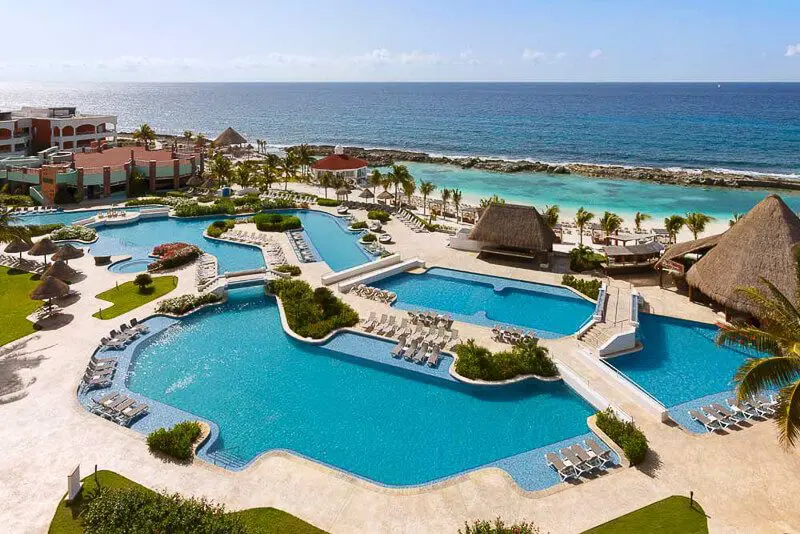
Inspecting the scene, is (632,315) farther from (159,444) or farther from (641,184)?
(641,184)

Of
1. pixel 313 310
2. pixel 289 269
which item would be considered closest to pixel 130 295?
pixel 289 269

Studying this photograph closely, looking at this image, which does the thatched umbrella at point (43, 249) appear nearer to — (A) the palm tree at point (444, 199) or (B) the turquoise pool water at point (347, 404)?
(B) the turquoise pool water at point (347, 404)

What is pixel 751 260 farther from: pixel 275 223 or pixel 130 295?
pixel 275 223

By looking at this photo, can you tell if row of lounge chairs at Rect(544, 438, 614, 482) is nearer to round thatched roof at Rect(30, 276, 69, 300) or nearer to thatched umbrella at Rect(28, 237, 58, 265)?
round thatched roof at Rect(30, 276, 69, 300)

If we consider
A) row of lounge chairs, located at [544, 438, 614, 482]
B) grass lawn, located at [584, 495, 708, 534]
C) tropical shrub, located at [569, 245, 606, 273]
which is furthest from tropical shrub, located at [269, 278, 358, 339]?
tropical shrub, located at [569, 245, 606, 273]

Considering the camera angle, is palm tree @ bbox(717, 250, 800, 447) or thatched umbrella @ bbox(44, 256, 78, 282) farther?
thatched umbrella @ bbox(44, 256, 78, 282)

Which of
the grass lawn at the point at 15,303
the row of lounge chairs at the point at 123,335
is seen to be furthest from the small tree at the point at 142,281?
the row of lounge chairs at the point at 123,335

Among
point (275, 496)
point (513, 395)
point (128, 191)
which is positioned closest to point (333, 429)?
point (275, 496)
